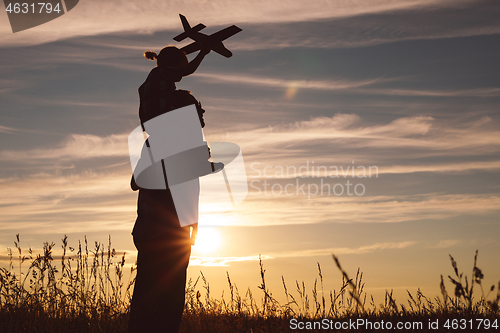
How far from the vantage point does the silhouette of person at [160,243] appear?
3.92 metres

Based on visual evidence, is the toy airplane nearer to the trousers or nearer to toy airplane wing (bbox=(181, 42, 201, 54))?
toy airplane wing (bbox=(181, 42, 201, 54))

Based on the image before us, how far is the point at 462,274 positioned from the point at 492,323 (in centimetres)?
178

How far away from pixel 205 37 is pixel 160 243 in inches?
95.1

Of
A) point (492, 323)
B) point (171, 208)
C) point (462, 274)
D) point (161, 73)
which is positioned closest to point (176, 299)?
point (171, 208)

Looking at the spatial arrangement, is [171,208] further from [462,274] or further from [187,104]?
[462,274]

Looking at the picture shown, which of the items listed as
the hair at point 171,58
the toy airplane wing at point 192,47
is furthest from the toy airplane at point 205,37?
the hair at point 171,58

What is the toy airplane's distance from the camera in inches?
188

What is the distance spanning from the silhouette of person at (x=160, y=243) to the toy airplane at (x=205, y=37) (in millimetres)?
666

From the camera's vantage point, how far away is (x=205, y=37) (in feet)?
15.8

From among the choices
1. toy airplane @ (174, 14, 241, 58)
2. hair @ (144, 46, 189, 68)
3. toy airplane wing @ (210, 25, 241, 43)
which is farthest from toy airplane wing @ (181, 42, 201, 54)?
hair @ (144, 46, 189, 68)

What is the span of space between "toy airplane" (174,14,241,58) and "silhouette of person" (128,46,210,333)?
666 mm

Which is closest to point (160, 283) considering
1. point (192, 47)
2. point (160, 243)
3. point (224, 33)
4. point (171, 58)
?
point (160, 243)

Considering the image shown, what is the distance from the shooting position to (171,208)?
404 cm

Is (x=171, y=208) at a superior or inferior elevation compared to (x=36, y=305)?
superior
